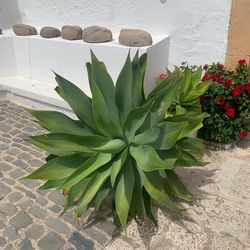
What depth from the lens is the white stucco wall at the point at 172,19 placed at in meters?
3.97

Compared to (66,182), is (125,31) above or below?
above

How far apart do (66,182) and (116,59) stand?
81.2 inches

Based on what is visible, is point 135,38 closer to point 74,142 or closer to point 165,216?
point 74,142

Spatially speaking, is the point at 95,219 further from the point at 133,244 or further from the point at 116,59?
the point at 116,59

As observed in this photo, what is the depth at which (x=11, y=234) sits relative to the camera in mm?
2521

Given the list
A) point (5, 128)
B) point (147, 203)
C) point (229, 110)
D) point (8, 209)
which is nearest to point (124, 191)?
point (147, 203)

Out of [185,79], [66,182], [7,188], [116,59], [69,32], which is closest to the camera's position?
[66,182]

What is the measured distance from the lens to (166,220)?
106 inches

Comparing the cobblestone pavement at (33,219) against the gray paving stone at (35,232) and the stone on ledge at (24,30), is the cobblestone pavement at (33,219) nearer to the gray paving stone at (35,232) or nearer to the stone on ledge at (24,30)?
the gray paving stone at (35,232)

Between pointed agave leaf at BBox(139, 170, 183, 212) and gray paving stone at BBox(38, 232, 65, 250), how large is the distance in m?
0.73

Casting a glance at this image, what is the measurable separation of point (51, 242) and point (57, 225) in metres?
0.18

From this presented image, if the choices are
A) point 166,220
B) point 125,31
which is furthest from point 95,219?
point 125,31

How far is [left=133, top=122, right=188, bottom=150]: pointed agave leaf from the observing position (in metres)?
2.32

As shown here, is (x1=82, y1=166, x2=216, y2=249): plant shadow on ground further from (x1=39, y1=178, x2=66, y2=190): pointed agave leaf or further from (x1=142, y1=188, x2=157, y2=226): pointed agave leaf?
(x1=39, y1=178, x2=66, y2=190): pointed agave leaf
